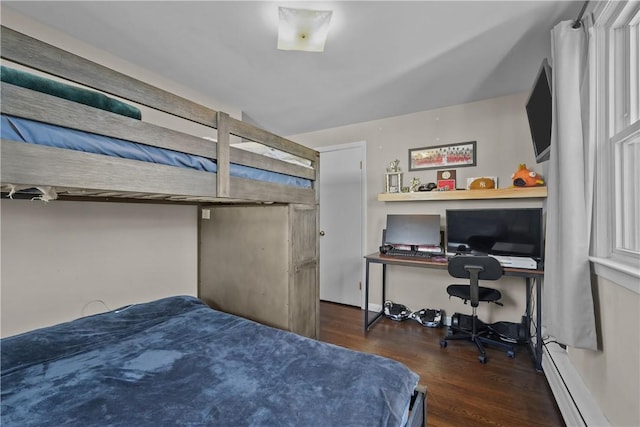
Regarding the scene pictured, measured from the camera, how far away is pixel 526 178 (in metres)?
2.26

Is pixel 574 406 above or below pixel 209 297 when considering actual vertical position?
below

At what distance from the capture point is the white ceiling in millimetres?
1471

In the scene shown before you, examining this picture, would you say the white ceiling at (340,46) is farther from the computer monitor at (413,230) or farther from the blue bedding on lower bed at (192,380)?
the blue bedding on lower bed at (192,380)

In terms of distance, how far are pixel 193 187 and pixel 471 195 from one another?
2.41 meters

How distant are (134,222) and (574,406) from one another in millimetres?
2980

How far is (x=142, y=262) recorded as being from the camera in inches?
79.0

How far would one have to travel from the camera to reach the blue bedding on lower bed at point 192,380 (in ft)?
2.74

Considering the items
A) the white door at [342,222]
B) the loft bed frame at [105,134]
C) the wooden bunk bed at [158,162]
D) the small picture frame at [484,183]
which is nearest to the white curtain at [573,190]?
the small picture frame at [484,183]

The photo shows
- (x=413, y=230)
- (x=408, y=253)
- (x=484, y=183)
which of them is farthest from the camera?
(x=413, y=230)

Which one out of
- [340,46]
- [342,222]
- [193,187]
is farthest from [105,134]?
[342,222]

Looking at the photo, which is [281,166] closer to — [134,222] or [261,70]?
[261,70]

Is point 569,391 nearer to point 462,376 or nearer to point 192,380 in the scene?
point 462,376

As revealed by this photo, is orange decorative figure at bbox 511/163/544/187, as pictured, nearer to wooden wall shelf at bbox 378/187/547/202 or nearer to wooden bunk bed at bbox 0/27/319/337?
wooden wall shelf at bbox 378/187/547/202

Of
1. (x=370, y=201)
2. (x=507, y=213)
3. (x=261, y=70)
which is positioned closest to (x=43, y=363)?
(x=261, y=70)
